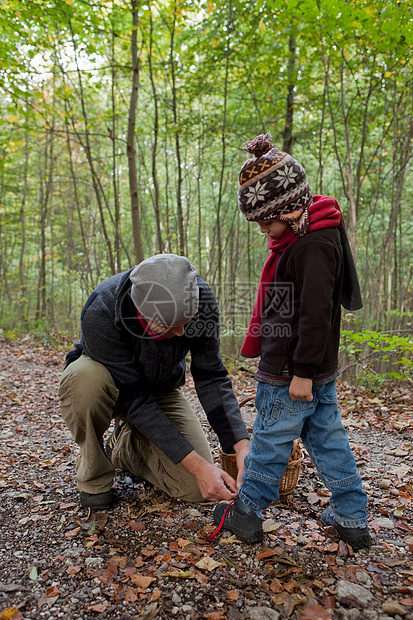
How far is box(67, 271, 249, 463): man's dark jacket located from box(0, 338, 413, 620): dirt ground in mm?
417

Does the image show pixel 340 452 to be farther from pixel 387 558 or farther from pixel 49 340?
pixel 49 340

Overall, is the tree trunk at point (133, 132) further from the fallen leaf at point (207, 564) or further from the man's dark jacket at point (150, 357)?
the fallen leaf at point (207, 564)

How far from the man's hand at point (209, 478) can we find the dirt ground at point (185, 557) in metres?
0.18

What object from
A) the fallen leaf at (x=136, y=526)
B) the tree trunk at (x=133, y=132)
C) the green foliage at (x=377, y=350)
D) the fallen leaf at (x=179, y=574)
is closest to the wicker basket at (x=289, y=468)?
the fallen leaf at (x=136, y=526)

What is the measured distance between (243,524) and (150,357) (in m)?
0.90

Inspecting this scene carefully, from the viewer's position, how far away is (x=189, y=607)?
4.73ft

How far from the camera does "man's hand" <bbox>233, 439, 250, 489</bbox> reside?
6.42ft

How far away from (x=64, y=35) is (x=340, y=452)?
742 cm

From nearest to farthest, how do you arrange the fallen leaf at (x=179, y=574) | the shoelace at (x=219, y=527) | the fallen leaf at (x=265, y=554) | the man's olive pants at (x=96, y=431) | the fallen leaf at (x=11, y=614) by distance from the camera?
the fallen leaf at (x=11, y=614) → the fallen leaf at (x=179, y=574) → the fallen leaf at (x=265, y=554) → the shoelace at (x=219, y=527) → the man's olive pants at (x=96, y=431)

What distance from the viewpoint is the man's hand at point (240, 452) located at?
1.96m

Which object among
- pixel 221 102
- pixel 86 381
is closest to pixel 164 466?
pixel 86 381

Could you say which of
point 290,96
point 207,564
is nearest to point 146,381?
point 207,564

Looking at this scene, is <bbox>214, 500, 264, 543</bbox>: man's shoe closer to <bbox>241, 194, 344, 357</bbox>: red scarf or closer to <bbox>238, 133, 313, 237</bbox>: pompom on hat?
<bbox>241, 194, 344, 357</bbox>: red scarf

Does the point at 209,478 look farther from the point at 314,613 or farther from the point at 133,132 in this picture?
the point at 133,132
